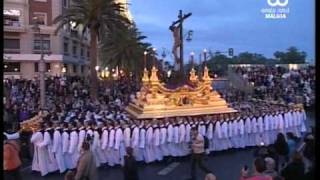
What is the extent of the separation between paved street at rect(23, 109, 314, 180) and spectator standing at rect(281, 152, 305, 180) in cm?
540

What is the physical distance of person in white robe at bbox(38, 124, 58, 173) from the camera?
14.0m

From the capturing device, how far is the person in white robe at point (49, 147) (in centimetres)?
1404

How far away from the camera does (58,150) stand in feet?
47.2

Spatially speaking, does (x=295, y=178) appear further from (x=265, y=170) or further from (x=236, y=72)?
(x=236, y=72)

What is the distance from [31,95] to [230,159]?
624 inches

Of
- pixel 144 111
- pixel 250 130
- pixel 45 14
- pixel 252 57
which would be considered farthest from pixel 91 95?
pixel 252 57

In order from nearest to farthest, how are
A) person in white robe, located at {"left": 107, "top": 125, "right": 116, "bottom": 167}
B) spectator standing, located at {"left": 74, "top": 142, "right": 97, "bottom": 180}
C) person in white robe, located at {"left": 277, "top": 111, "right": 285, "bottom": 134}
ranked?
spectator standing, located at {"left": 74, "top": 142, "right": 97, "bottom": 180} → person in white robe, located at {"left": 107, "top": 125, "right": 116, "bottom": 167} → person in white robe, located at {"left": 277, "top": 111, "right": 285, "bottom": 134}

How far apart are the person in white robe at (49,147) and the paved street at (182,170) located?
9.8 inches

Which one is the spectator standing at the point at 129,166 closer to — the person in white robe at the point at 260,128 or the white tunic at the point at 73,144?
the white tunic at the point at 73,144

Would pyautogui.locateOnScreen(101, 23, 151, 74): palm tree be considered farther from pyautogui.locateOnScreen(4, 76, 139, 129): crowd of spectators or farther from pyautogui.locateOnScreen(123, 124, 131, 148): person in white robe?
pyautogui.locateOnScreen(123, 124, 131, 148): person in white robe

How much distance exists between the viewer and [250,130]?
18.0 meters

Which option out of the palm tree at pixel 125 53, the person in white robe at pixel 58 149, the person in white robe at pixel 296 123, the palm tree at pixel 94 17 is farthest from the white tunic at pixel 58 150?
the palm tree at pixel 125 53

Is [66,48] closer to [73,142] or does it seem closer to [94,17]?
[94,17]

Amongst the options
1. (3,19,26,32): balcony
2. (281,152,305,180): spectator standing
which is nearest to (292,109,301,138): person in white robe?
(281,152,305,180): spectator standing
